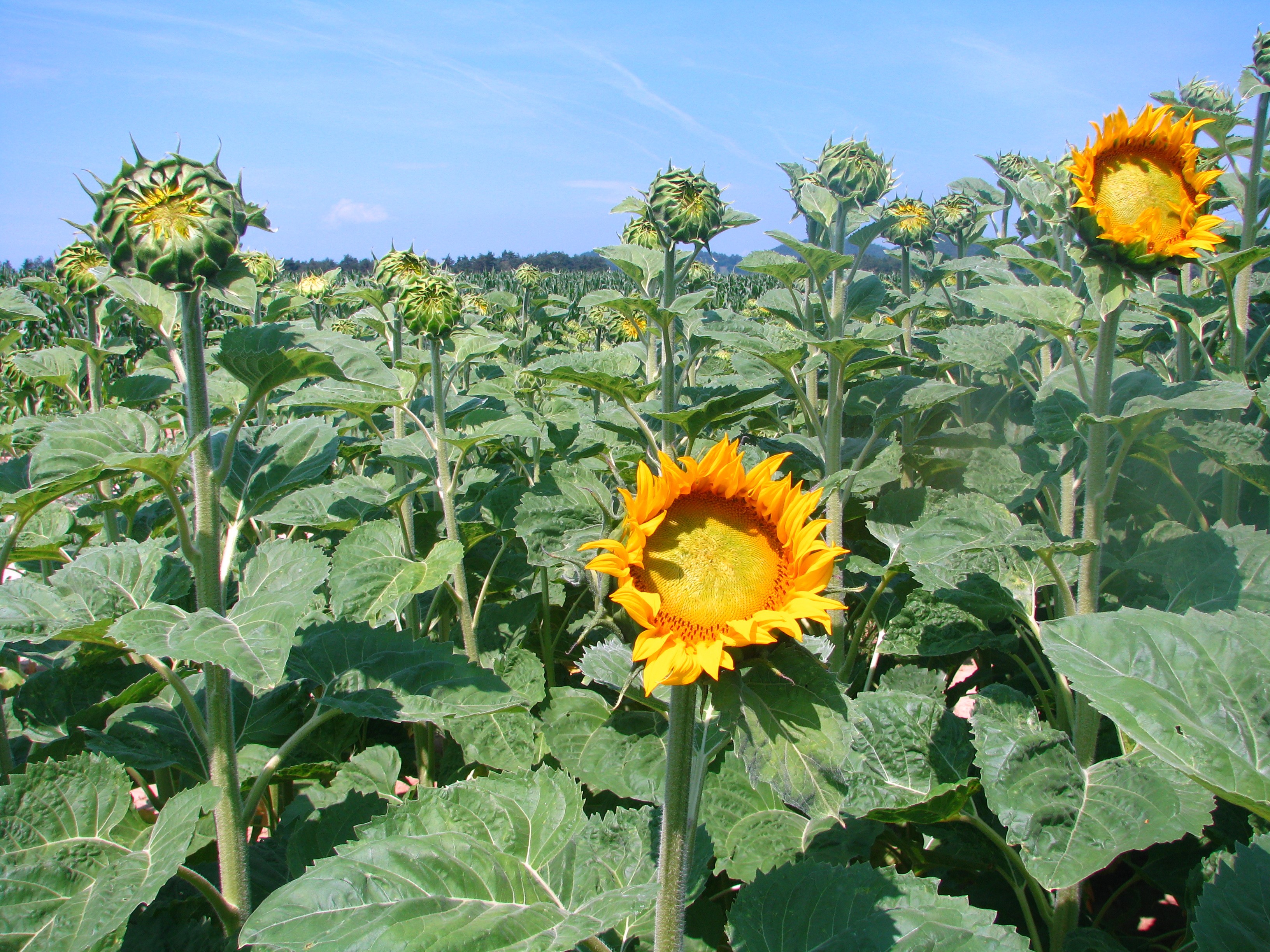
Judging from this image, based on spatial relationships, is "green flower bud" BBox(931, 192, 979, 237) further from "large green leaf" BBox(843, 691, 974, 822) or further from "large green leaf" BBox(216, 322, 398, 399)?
"large green leaf" BBox(216, 322, 398, 399)

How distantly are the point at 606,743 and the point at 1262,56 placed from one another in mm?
3605

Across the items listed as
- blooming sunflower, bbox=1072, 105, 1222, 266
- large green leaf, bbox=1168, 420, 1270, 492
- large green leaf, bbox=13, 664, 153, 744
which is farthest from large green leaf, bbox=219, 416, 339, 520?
large green leaf, bbox=1168, 420, 1270, 492

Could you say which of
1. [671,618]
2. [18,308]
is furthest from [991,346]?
[18,308]

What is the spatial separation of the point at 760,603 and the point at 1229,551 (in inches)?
66.0

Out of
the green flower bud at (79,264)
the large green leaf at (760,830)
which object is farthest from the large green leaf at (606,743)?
the green flower bud at (79,264)

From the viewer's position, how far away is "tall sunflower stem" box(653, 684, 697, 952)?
123cm

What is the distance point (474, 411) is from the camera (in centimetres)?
283

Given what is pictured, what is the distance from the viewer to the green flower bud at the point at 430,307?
109 inches

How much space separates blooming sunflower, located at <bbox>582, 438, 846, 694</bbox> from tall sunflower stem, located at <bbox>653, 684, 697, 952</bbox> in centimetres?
9

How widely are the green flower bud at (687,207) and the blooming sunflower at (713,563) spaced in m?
1.84

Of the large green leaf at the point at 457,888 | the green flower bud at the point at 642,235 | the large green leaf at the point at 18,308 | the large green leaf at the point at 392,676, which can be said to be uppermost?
the green flower bud at the point at 642,235

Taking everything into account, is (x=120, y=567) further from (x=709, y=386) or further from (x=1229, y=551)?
(x=1229, y=551)

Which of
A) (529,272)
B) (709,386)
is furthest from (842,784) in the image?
(529,272)

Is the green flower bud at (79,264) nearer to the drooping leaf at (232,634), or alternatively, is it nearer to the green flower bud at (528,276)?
the drooping leaf at (232,634)
